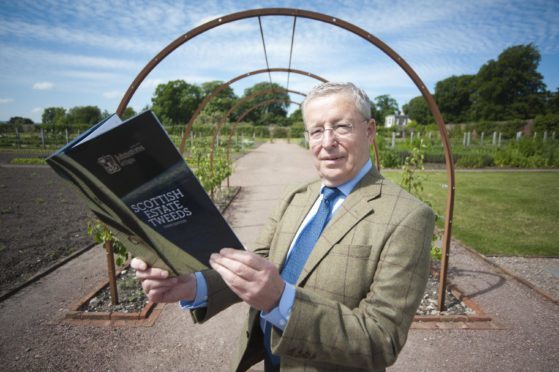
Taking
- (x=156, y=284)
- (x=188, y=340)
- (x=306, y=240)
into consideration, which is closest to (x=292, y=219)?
(x=306, y=240)

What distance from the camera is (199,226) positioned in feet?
3.03

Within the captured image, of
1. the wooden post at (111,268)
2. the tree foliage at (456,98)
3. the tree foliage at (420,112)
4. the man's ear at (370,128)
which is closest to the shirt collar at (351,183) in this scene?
the man's ear at (370,128)

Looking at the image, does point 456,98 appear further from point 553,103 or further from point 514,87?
point 553,103

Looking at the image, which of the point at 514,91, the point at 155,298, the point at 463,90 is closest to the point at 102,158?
the point at 155,298

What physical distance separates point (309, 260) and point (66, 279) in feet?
15.3

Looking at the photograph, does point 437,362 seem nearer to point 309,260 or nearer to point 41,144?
point 309,260

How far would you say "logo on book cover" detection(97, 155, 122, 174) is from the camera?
80 cm

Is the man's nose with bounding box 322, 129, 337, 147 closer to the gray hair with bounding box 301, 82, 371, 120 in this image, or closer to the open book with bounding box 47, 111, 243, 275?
the gray hair with bounding box 301, 82, 371, 120

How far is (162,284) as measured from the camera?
1173 millimetres

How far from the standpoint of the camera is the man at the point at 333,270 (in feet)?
3.19

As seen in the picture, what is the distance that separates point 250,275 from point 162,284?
47 centimetres

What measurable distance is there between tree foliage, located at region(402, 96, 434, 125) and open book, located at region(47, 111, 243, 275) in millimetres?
82696

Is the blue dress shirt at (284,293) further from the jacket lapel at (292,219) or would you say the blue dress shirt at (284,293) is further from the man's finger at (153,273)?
the man's finger at (153,273)

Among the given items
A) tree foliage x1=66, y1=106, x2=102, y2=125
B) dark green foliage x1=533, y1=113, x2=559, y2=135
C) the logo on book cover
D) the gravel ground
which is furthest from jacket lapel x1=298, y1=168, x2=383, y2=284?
tree foliage x1=66, y1=106, x2=102, y2=125
